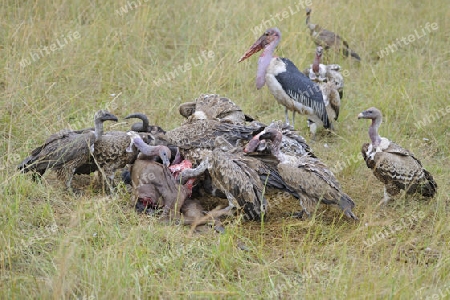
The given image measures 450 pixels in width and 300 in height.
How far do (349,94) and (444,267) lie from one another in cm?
412

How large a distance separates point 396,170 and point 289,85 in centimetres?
191

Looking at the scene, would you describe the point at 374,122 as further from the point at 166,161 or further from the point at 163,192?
the point at 163,192

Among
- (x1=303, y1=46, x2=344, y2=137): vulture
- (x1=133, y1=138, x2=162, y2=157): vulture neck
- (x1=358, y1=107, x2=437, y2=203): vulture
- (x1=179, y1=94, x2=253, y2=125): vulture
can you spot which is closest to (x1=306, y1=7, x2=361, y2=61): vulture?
(x1=303, y1=46, x2=344, y2=137): vulture

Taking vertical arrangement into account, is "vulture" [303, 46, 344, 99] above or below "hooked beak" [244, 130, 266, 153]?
below

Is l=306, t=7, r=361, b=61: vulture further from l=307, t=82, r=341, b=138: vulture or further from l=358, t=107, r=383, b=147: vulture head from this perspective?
l=358, t=107, r=383, b=147: vulture head

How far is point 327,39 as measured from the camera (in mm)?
8398

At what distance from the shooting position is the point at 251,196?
197 inches

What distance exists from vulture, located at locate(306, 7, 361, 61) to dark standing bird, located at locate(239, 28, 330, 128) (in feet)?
5.00

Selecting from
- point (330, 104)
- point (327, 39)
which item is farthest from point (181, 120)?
point (327, 39)

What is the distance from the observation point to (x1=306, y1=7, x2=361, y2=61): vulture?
27.6 ft

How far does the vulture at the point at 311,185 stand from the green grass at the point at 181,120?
199 mm

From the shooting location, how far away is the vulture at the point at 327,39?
8.40 metres

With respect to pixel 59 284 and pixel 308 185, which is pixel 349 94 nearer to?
pixel 308 185

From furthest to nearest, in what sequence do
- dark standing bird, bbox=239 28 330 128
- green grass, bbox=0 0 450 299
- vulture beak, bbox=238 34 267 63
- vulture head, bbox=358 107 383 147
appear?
vulture beak, bbox=238 34 267 63 < dark standing bird, bbox=239 28 330 128 < vulture head, bbox=358 107 383 147 < green grass, bbox=0 0 450 299
